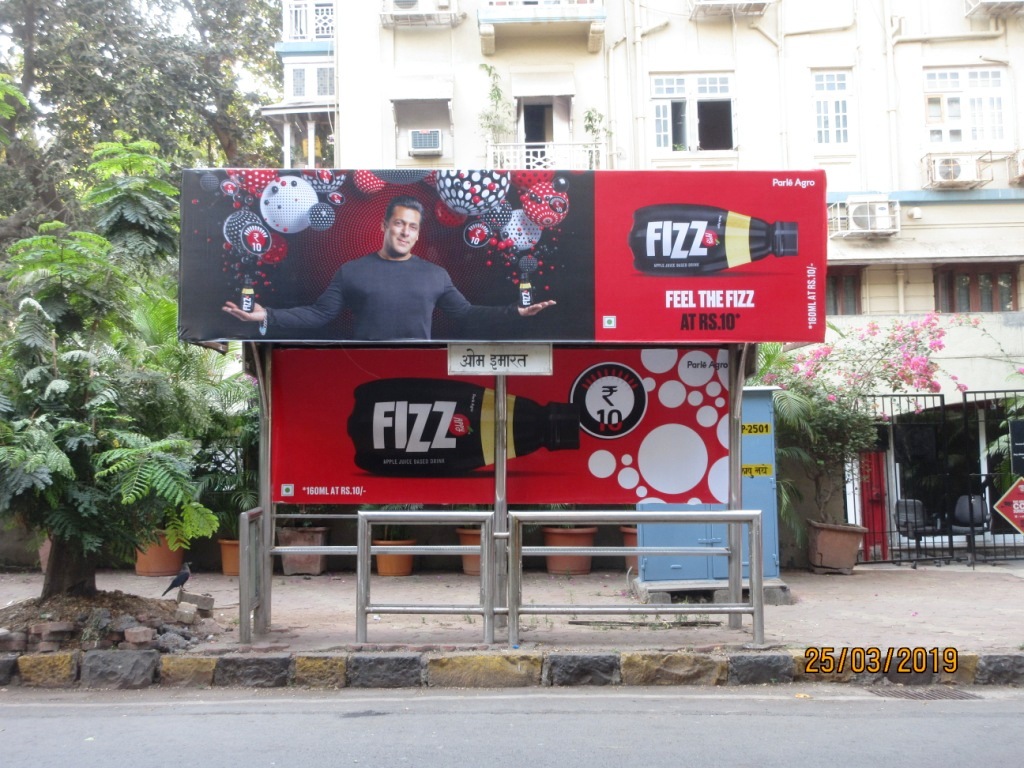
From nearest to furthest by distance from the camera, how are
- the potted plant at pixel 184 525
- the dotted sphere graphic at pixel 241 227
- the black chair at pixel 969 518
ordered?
1. the dotted sphere graphic at pixel 241 227
2. the potted plant at pixel 184 525
3. the black chair at pixel 969 518

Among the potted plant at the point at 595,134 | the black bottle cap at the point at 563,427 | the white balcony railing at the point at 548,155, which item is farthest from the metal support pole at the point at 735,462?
the potted plant at the point at 595,134

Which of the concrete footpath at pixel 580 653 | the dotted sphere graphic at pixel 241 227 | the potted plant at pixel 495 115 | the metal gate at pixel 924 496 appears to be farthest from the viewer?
the potted plant at pixel 495 115

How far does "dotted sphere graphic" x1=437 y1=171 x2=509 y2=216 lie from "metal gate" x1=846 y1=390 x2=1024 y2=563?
6833 millimetres

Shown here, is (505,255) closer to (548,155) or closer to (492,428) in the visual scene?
(492,428)

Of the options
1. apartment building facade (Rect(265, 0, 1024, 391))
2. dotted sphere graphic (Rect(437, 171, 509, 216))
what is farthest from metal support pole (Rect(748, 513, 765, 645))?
apartment building facade (Rect(265, 0, 1024, 391))

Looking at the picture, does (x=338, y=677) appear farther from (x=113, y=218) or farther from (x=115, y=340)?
(x=113, y=218)

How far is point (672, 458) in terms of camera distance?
779 centimetres

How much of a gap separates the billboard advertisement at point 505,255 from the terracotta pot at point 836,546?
16.2 feet

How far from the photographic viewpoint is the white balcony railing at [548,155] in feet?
58.3

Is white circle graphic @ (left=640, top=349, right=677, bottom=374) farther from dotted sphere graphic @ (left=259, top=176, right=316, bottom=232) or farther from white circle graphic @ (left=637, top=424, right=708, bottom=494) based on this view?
dotted sphere graphic @ (left=259, top=176, right=316, bottom=232)

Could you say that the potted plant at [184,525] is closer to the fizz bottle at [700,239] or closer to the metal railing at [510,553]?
the metal railing at [510,553]

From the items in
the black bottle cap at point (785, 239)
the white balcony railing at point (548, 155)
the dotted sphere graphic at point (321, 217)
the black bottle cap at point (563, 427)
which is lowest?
the black bottle cap at point (563, 427)

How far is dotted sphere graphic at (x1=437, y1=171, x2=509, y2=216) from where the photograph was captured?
6.95m
